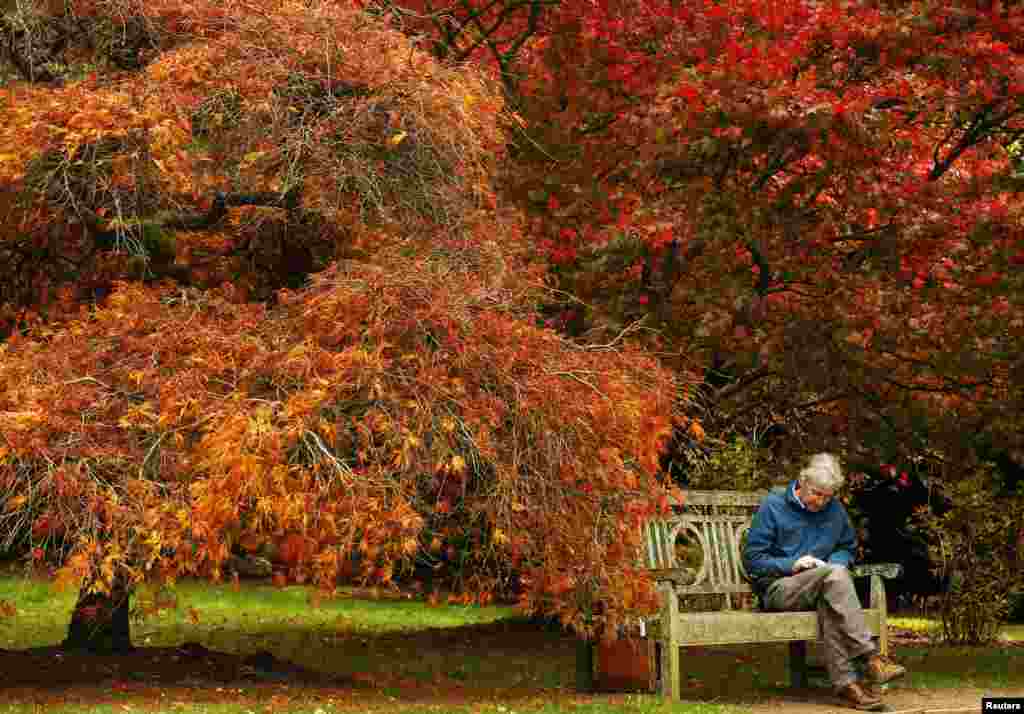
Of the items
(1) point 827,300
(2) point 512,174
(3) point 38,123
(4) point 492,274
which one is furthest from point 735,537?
(3) point 38,123

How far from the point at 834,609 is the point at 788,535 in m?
0.63

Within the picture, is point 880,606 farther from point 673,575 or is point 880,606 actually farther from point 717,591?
point 673,575

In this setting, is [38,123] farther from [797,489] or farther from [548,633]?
[548,633]

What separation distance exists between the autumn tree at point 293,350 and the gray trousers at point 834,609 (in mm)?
972

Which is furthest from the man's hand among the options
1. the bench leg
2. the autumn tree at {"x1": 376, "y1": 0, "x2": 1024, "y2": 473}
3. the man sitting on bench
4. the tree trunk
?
the tree trunk

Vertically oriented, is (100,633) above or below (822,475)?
below

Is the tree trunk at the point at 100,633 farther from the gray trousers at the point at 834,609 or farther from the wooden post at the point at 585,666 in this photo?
the gray trousers at the point at 834,609

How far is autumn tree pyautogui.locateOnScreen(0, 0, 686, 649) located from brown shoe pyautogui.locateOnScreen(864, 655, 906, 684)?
4.34ft

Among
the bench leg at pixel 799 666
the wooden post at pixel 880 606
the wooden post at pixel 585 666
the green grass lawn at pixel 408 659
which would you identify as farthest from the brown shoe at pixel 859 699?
the wooden post at pixel 585 666

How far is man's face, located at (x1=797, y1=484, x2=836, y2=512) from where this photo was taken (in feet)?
28.1

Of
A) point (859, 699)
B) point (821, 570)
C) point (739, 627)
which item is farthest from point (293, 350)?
point (859, 699)

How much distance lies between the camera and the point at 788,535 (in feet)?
28.5

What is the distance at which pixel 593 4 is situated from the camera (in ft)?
37.4

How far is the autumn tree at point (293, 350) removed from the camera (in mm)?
7168
